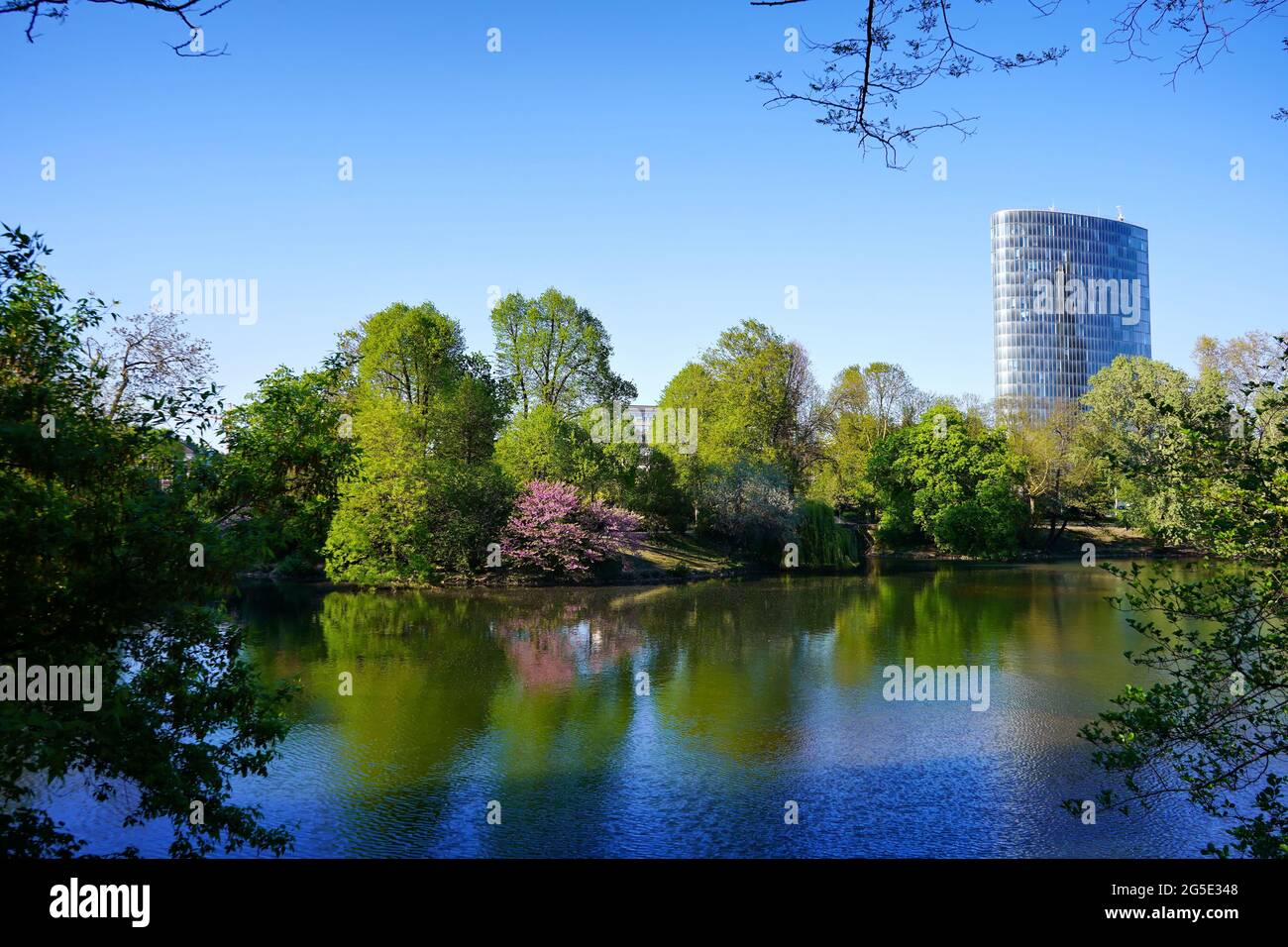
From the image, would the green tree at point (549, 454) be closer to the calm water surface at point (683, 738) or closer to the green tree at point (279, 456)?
the calm water surface at point (683, 738)

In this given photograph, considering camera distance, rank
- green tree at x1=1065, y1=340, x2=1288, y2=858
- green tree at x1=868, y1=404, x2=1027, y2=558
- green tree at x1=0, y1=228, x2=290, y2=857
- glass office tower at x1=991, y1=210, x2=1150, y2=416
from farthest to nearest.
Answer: glass office tower at x1=991, y1=210, x2=1150, y2=416
green tree at x1=868, y1=404, x2=1027, y2=558
green tree at x1=1065, y1=340, x2=1288, y2=858
green tree at x1=0, y1=228, x2=290, y2=857

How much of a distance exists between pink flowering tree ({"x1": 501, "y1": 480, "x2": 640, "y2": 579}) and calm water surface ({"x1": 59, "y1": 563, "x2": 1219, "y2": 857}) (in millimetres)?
7293

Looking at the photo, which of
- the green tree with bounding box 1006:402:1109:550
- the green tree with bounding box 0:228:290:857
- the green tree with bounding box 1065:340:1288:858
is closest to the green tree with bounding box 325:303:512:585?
the green tree with bounding box 0:228:290:857

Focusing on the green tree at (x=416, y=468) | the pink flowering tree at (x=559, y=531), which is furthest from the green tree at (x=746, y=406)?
the green tree at (x=416, y=468)

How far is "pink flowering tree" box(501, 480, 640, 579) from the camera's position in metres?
37.8

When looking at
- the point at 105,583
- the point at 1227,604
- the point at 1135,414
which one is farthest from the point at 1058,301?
the point at 105,583

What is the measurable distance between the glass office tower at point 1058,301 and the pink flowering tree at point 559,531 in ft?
349

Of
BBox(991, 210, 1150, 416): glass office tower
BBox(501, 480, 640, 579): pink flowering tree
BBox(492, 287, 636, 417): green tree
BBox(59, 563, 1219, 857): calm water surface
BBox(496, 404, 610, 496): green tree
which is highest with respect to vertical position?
BBox(991, 210, 1150, 416): glass office tower

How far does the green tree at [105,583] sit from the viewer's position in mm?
6570

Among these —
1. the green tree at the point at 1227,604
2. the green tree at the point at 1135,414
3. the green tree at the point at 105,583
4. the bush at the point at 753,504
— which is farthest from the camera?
the bush at the point at 753,504

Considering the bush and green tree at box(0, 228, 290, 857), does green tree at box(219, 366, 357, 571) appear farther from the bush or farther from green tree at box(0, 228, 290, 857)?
the bush

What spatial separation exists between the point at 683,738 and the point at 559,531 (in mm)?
22351

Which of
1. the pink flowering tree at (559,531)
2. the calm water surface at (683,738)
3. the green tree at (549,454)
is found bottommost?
the calm water surface at (683,738)
